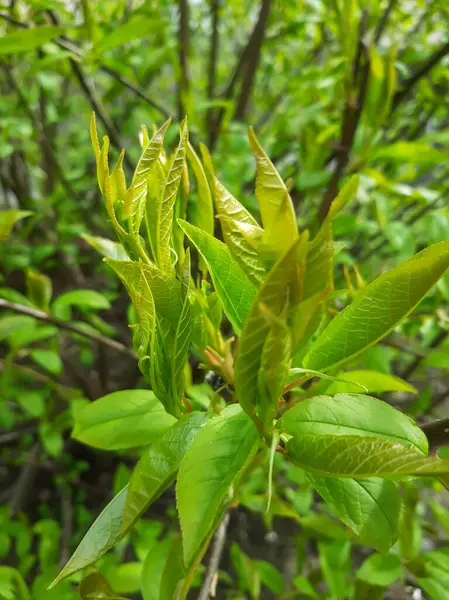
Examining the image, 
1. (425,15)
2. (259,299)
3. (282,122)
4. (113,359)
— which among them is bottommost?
(113,359)

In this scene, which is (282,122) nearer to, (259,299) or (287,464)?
(287,464)

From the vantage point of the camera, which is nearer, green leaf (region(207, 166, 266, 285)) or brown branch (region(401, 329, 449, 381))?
green leaf (region(207, 166, 266, 285))

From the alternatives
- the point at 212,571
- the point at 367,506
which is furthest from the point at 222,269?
the point at 212,571

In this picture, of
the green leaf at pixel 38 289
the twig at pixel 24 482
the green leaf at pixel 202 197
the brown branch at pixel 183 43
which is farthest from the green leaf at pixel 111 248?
the twig at pixel 24 482

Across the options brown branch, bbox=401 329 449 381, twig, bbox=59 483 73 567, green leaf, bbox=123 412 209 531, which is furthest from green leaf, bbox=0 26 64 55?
twig, bbox=59 483 73 567

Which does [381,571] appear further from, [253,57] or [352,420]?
[253,57]

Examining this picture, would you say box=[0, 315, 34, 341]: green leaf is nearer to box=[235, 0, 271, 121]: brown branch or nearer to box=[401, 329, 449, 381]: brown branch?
box=[401, 329, 449, 381]: brown branch

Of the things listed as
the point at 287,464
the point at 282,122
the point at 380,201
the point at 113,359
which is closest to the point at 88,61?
the point at 282,122
